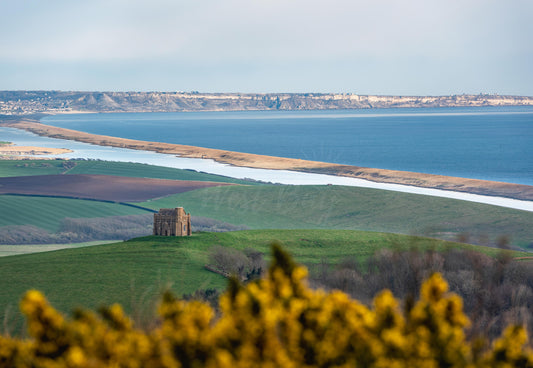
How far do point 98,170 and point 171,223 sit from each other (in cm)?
6395

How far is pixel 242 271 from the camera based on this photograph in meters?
40.3

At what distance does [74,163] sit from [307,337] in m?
114

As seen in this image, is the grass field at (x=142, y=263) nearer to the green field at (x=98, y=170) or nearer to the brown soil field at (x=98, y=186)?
the brown soil field at (x=98, y=186)

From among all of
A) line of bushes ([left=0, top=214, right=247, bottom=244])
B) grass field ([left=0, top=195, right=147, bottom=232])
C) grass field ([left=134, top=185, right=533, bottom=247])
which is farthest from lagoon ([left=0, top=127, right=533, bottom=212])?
grass field ([left=0, top=195, right=147, bottom=232])

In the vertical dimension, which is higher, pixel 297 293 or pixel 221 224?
pixel 297 293

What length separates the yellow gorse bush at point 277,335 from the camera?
752cm

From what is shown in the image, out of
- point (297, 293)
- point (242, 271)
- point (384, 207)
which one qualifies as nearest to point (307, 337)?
point (297, 293)

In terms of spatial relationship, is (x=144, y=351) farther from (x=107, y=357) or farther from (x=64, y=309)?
(x=64, y=309)

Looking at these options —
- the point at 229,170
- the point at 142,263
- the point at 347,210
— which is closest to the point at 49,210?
the point at 347,210

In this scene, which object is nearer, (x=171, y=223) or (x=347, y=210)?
(x=171, y=223)

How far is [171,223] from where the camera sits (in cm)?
4950

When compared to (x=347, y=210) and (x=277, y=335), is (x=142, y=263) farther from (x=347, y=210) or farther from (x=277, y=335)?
(x=347, y=210)

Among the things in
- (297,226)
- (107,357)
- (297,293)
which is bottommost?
(297,226)

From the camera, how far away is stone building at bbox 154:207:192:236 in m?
49.3
